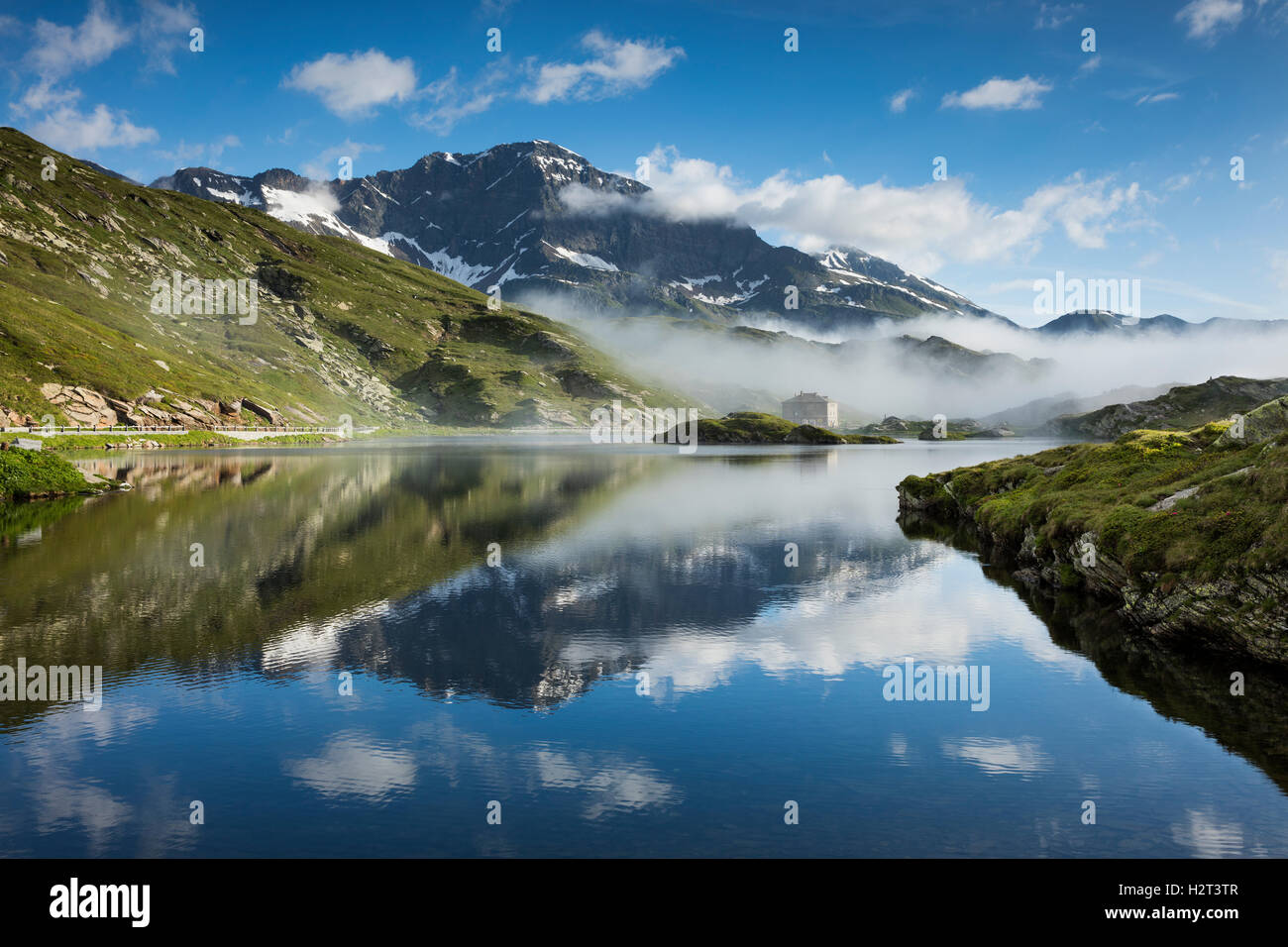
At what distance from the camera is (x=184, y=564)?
3922 cm

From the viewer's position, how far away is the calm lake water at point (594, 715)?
1448 cm

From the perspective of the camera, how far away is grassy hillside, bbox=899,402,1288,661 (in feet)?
78.1

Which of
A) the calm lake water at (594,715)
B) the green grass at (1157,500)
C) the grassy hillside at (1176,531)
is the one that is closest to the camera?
the calm lake water at (594,715)

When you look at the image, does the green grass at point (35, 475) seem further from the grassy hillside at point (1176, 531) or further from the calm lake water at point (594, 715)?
the grassy hillside at point (1176, 531)

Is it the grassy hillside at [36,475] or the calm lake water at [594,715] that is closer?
the calm lake water at [594,715]

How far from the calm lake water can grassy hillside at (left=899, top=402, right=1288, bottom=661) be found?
1593mm

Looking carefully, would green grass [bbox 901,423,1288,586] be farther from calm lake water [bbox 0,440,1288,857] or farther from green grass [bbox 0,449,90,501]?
green grass [bbox 0,449,90,501]

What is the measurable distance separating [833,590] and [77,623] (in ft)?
109

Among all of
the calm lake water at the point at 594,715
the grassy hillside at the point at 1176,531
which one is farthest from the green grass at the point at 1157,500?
the calm lake water at the point at 594,715

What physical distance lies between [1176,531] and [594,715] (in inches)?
941

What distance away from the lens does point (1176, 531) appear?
28156 mm

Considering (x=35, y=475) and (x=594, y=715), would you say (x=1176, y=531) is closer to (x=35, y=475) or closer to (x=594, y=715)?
(x=594, y=715)

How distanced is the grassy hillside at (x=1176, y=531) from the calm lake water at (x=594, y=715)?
1.59m

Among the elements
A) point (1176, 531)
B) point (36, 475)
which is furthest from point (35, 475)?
point (1176, 531)
